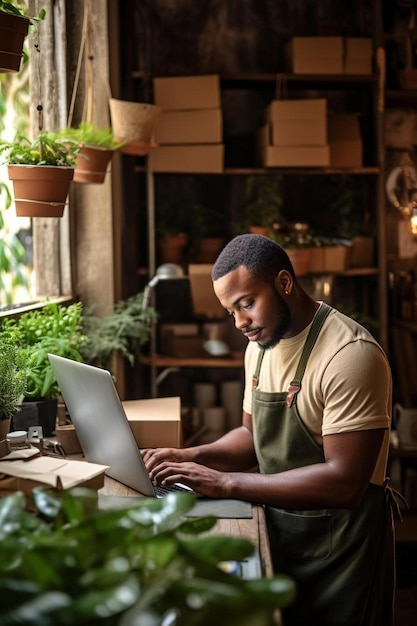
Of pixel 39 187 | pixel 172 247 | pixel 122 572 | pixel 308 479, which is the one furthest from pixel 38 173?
pixel 172 247

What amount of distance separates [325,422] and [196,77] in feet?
9.03

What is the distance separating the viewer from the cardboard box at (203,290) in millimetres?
4574

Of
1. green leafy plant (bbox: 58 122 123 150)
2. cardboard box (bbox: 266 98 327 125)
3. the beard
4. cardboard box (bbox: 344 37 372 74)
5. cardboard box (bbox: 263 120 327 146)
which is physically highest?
cardboard box (bbox: 344 37 372 74)

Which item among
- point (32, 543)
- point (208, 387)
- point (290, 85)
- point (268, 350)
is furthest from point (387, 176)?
point (32, 543)

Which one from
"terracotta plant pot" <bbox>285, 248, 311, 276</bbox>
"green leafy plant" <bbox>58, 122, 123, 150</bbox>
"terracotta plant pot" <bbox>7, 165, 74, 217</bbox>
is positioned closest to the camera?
"terracotta plant pot" <bbox>7, 165, 74, 217</bbox>

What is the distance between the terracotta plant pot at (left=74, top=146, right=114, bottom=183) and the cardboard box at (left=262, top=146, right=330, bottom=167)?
4.71 feet

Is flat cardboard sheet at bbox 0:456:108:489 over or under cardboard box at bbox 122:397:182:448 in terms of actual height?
over

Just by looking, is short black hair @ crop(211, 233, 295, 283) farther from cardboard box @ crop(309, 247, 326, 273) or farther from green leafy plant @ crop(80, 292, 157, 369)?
cardboard box @ crop(309, 247, 326, 273)

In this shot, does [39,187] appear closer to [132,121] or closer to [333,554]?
[132,121]

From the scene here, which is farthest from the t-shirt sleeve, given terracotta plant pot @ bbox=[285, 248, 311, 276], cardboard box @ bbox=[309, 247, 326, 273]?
cardboard box @ bbox=[309, 247, 326, 273]

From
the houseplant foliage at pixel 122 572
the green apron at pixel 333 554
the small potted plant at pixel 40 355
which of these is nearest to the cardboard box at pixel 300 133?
the small potted plant at pixel 40 355

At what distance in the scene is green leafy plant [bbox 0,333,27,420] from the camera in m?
2.20

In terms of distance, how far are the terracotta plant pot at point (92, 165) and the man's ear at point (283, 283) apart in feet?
3.66

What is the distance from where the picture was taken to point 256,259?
2.46 meters
